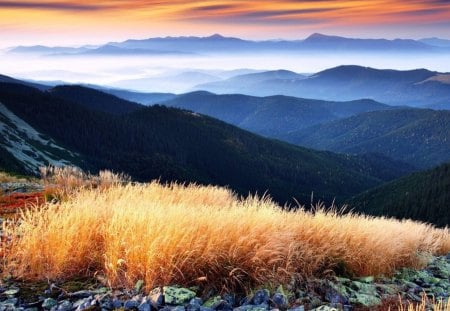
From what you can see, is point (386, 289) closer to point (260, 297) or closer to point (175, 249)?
point (260, 297)

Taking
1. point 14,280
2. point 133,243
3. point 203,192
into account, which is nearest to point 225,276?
point 133,243

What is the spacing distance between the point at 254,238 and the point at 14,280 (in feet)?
11.7

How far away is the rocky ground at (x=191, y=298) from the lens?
5750 mm

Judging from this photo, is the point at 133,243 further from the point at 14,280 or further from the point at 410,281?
the point at 410,281

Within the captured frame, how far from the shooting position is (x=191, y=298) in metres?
6.08

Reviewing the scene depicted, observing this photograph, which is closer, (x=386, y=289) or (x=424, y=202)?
(x=386, y=289)

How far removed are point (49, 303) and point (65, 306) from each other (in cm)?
23

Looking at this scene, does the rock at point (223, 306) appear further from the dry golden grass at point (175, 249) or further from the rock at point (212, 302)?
the dry golden grass at point (175, 249)

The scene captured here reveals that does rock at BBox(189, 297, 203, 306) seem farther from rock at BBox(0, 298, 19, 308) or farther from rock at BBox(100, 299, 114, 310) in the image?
rock at BBox(0, 298, 19, 308)

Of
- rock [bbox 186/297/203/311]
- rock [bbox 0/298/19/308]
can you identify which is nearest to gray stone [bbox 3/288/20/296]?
rock [bbox 0/298/19/308]

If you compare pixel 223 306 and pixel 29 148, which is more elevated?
pixel 223 306

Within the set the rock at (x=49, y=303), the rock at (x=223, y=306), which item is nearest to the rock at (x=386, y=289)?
the rock at (x=223, y=306)

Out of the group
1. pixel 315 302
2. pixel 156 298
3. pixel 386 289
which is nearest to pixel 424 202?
pixel 386 289

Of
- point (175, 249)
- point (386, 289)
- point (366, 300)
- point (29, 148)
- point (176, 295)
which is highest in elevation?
point (175, 249)
